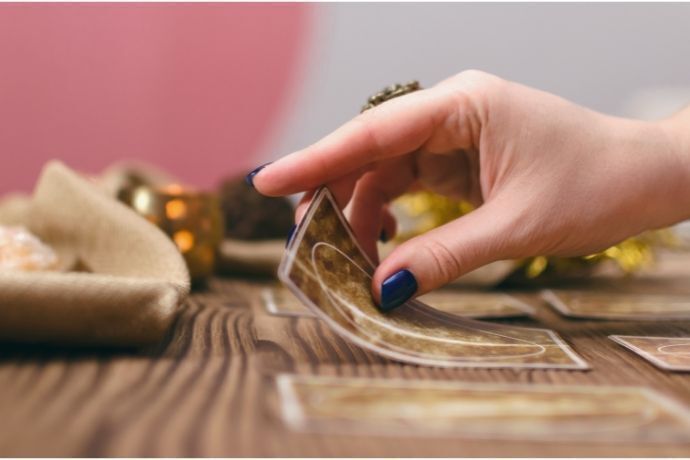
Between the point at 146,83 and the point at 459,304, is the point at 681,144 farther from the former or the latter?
the point at 146,83

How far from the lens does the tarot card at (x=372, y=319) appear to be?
22.7 inches

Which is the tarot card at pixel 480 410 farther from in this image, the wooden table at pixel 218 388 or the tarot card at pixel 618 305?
the tarot card at pixel 618 305

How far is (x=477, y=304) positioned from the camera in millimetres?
943

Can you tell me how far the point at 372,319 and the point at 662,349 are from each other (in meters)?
0.30

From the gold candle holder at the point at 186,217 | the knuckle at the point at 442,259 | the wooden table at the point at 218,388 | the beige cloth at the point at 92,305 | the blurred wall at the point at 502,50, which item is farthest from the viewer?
the blurred wall at the point at 502,50

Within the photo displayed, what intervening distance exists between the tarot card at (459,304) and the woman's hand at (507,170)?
5.9 inches

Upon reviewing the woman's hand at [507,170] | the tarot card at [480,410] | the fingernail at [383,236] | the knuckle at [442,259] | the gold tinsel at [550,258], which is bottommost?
the gold tinsel at [550,258]

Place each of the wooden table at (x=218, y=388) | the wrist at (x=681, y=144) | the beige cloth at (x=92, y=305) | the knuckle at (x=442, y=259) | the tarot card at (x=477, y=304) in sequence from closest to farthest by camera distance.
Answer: the wooden table at (x=218, y=388) < the beige cloth at (x=92, y=305) < the knuckle at (x=442, y=259) < the wrist at (x=681, y=144) < the tarot card at (x=477, y=304)

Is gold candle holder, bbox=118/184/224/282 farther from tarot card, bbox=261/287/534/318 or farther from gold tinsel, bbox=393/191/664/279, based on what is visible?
gold tinsel, bbox=393/191/664/279

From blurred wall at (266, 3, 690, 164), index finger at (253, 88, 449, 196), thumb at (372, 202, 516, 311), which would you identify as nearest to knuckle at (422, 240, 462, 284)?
thumb at (372, 202, 516, 311)

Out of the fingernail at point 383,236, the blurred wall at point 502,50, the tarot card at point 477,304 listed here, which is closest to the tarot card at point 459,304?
the tarot card at point 477,304

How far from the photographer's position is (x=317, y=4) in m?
2.64

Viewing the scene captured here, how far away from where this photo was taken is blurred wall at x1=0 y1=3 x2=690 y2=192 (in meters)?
2.54

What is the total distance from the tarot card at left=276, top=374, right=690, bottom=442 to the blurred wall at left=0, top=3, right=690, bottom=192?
2.17 m
